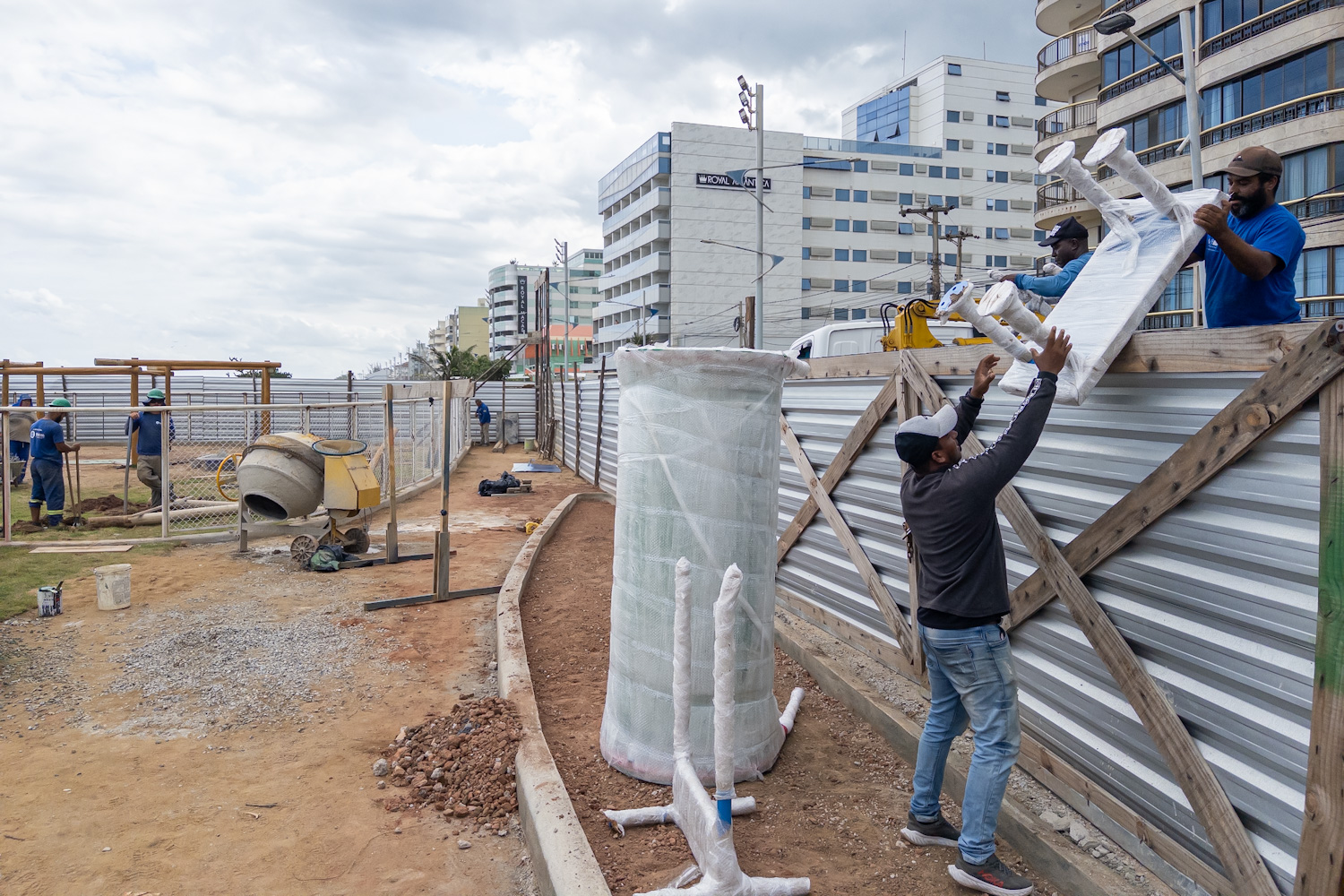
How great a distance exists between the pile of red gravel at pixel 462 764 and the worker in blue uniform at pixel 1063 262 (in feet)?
12.4

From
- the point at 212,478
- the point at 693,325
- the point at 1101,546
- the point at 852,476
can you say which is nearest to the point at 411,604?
the point at 852,476

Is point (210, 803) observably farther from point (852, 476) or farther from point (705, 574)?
point (852, 476)

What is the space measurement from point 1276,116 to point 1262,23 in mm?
3153

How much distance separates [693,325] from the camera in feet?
237

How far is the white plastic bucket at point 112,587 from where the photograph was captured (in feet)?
25.5

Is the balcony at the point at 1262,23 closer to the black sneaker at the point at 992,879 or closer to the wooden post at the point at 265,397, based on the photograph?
the wooden post at the point at 265,397

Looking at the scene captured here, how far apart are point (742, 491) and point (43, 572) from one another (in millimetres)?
9356

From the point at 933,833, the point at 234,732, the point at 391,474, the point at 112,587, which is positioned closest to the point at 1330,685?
the point at 933,833

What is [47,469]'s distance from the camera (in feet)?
41.2

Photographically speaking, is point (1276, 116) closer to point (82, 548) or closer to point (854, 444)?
point (854, 444)

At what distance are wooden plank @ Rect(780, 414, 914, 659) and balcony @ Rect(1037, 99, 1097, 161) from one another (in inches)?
1478

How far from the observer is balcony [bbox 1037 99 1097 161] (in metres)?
38.5

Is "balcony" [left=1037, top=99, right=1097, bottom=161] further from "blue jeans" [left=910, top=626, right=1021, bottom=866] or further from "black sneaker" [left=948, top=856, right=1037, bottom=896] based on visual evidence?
"black sneaker" [left=948, top=856, right=1037, bottom=896]

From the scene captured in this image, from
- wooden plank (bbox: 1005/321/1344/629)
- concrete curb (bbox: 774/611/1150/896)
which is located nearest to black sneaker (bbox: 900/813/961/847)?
concrete curb (bbox: 774/611/1150/896)
